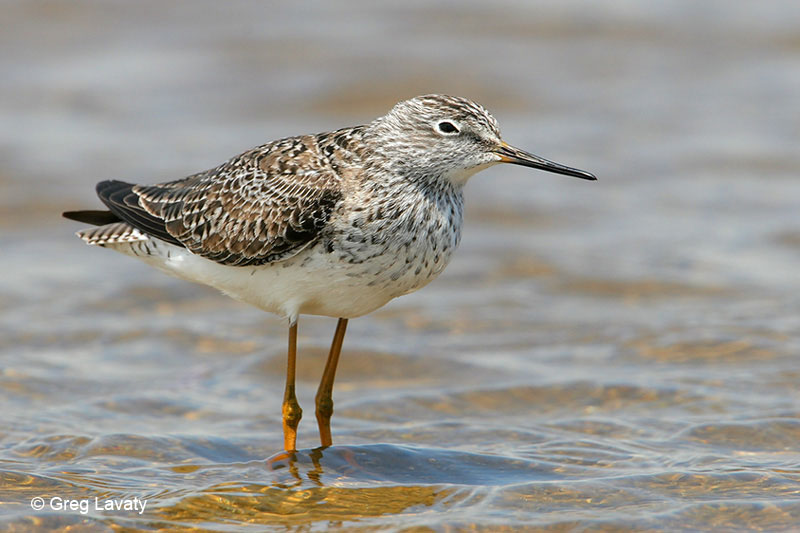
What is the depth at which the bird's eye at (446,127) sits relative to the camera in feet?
29.3

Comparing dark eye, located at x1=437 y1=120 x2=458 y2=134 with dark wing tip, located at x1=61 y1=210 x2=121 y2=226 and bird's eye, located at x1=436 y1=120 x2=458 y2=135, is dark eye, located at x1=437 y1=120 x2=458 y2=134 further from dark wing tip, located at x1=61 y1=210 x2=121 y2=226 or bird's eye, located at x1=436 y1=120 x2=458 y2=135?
dark wing tip, located at x1=61 y1=210 x2=121 y2=226

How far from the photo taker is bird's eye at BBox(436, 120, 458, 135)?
8.93 m

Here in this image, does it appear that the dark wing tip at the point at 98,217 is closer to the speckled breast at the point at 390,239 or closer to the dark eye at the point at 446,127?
the speckled breast at the point at 390,239

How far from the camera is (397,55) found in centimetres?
2039

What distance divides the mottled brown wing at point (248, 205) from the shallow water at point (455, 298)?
1.79 m

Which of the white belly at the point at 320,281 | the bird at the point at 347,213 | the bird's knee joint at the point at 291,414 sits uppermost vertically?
the bird at the point at 347,213

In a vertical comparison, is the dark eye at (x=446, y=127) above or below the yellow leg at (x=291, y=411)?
above

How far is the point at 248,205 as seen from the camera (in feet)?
31.0

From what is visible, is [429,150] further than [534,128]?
No

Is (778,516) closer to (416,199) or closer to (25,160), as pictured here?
(416,199)

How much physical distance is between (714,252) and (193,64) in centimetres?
1051

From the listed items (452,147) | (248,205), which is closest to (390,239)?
(452,147)

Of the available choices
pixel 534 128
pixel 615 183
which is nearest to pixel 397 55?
pixel 534 128

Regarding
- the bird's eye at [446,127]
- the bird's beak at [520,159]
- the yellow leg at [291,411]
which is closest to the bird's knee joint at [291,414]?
the yellow leg at [291,411]
